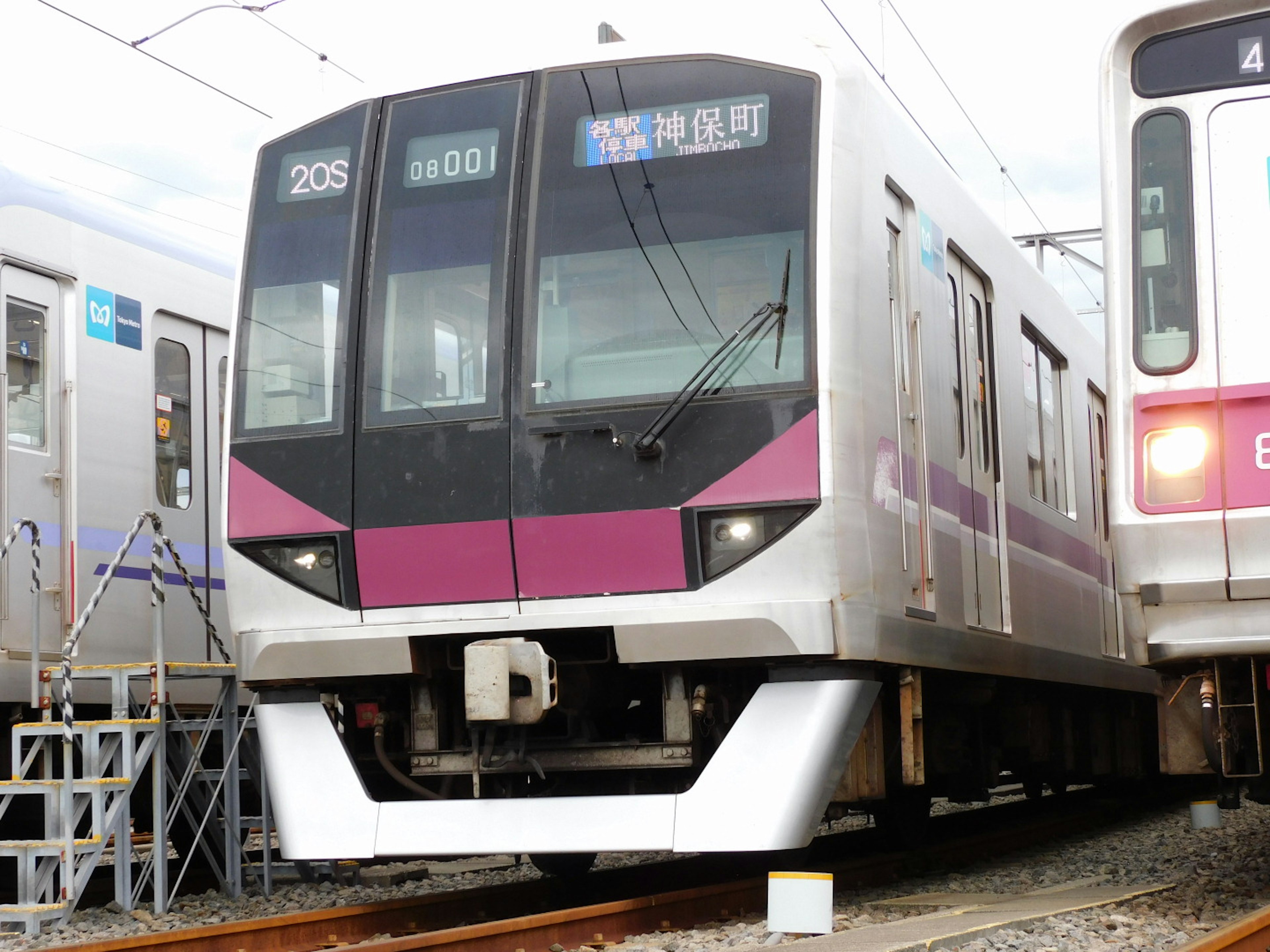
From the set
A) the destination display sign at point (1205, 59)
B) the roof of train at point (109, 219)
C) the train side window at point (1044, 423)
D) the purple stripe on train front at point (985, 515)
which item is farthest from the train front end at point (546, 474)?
the train side window at point (1044, 423)

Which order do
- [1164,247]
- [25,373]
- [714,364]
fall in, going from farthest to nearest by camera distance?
[25,373], [714,364], [1164,247]

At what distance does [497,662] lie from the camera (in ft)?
18.8

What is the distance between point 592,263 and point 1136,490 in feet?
6.98

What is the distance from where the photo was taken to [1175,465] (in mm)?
5379

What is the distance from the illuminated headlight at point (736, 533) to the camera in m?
5.71

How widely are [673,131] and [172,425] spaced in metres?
3.94

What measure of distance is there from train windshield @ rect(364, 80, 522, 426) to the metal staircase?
1.88 m

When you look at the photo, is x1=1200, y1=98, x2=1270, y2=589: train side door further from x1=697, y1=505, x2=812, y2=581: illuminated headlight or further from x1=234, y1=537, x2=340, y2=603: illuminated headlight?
x1=234, y1=537, x2=340, y2=603: illuminated headlight

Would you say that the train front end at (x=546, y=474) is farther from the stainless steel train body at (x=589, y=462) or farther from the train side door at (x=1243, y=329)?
the train side door at (x=1243, y=329)

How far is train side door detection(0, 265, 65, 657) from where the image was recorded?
25.2 feet

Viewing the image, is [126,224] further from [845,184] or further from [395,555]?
[845,184]

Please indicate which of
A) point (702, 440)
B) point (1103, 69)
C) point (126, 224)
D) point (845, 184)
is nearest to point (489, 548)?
point (702, 440)

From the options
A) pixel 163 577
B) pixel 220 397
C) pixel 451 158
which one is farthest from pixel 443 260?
pixel 220 397

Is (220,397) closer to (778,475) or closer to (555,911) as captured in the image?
(555,911)
